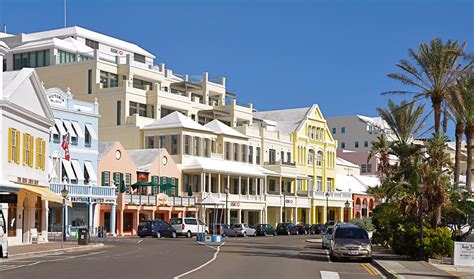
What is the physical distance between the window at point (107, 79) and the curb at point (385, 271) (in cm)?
5260

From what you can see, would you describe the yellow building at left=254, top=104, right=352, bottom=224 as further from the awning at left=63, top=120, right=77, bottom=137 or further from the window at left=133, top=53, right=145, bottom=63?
the awning at left=63, top=120, right=77, bottom=137

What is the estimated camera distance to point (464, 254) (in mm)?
32000

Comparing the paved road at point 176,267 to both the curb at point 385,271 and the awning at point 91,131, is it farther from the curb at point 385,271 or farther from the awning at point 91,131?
the awning at point 91,131

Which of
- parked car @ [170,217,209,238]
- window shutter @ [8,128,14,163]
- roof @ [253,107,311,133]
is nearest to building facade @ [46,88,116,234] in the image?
parked car @ [170,217,209,238]

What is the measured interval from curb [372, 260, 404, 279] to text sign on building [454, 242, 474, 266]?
3033mm

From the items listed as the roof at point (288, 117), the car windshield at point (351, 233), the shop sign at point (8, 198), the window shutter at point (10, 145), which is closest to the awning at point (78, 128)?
the window shutter at point (10, 145)

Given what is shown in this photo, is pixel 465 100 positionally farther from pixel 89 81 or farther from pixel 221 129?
pixel 89 81

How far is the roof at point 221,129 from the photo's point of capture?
282ft

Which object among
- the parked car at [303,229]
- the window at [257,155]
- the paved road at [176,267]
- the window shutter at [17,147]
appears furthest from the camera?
the window at [257,155]

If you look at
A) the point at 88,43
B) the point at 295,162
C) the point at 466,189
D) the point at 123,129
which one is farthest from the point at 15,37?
the point at 466,189

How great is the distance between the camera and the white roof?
261 feet

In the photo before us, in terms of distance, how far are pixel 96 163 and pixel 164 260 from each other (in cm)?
3531

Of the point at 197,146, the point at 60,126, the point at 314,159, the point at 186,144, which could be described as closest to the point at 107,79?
the point at 186,144

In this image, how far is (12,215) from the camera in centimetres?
4456
